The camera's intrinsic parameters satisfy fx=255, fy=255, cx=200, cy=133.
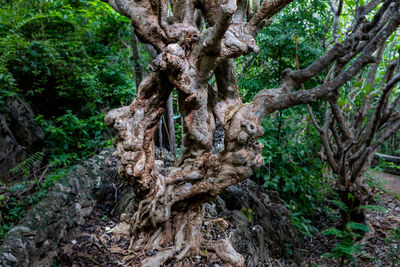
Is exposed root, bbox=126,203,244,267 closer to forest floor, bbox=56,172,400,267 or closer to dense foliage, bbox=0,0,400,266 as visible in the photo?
forest floor, bbox=56,172,400,267

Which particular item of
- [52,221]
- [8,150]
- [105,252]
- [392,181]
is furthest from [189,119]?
[392,181]

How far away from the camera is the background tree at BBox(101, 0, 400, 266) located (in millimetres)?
2297

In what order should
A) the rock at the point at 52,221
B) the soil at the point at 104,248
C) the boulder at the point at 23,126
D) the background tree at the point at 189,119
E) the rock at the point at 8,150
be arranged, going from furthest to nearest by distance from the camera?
the boulder at the point at 23,126
the rock at the point at 8,150
the soil at the point at 104,248
the background tree at the point at 189,119
the rock at the point at 52,221

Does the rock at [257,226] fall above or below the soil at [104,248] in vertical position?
below

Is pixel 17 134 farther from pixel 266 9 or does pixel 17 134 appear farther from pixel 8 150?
pixel 266 9

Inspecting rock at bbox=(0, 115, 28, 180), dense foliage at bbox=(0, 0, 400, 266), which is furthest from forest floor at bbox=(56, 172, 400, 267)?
rock at bbox=(0, 115, 28, 180)

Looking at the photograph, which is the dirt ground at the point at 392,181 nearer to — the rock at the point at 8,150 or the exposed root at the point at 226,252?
the exposed root at the point at 226,252

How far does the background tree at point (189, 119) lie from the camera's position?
7.54 ft

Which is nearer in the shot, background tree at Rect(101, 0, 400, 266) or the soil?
background tree at Rect(101, 0, 400, 266)

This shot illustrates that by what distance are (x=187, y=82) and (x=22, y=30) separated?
4.17 metres

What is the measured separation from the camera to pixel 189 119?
2.52 metres

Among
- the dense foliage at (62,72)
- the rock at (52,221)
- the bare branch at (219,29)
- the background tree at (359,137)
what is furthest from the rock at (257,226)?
the dense foliage at (62,72)

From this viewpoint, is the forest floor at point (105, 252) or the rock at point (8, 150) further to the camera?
the rock at point (8, 150)

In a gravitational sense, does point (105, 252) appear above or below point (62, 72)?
below
